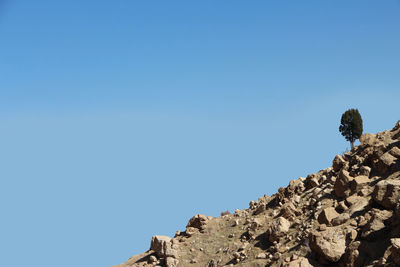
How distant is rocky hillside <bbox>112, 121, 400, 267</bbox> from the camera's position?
52.1 ft

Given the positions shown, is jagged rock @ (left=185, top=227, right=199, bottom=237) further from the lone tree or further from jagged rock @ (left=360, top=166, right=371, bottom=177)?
the lone tree

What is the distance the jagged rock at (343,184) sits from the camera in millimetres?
20223

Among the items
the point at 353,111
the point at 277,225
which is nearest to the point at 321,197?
the point at 277,225

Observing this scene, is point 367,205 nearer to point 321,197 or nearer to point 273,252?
point 321,197

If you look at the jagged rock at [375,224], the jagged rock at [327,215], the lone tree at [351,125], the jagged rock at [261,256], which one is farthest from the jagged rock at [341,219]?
the lone tree at [351,125]

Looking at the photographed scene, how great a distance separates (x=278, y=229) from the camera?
783 inches

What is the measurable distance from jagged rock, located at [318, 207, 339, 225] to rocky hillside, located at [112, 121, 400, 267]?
1.8 inches

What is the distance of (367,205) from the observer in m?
17.9

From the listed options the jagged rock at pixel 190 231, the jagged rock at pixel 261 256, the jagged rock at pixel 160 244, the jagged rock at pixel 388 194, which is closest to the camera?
the jagged rock at pixel 388 194

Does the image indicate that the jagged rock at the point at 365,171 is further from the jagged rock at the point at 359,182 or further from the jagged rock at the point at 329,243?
the jagged rock at the point at 329,243

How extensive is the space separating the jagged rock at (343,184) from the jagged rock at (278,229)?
3198 millimetres

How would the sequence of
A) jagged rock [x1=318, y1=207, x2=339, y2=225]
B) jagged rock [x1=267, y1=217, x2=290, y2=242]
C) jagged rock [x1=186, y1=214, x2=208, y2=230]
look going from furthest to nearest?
jagged rock [x1=186, y1=214, x2=208, y2=230] < jagged rock [x1=267, y1=217, x2=290, y2=242] < jagged rock [x1=318, y1=207, x2=339, y2=225]

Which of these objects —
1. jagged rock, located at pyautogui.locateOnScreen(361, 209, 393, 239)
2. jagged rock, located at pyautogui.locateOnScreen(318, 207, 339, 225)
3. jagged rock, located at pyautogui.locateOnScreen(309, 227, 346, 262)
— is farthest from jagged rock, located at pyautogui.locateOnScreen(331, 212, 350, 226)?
jagged rock, located at pyautogui.locateOnScreen(361, 209, 393, 239)

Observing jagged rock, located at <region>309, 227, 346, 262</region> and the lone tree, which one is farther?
the lone tree
